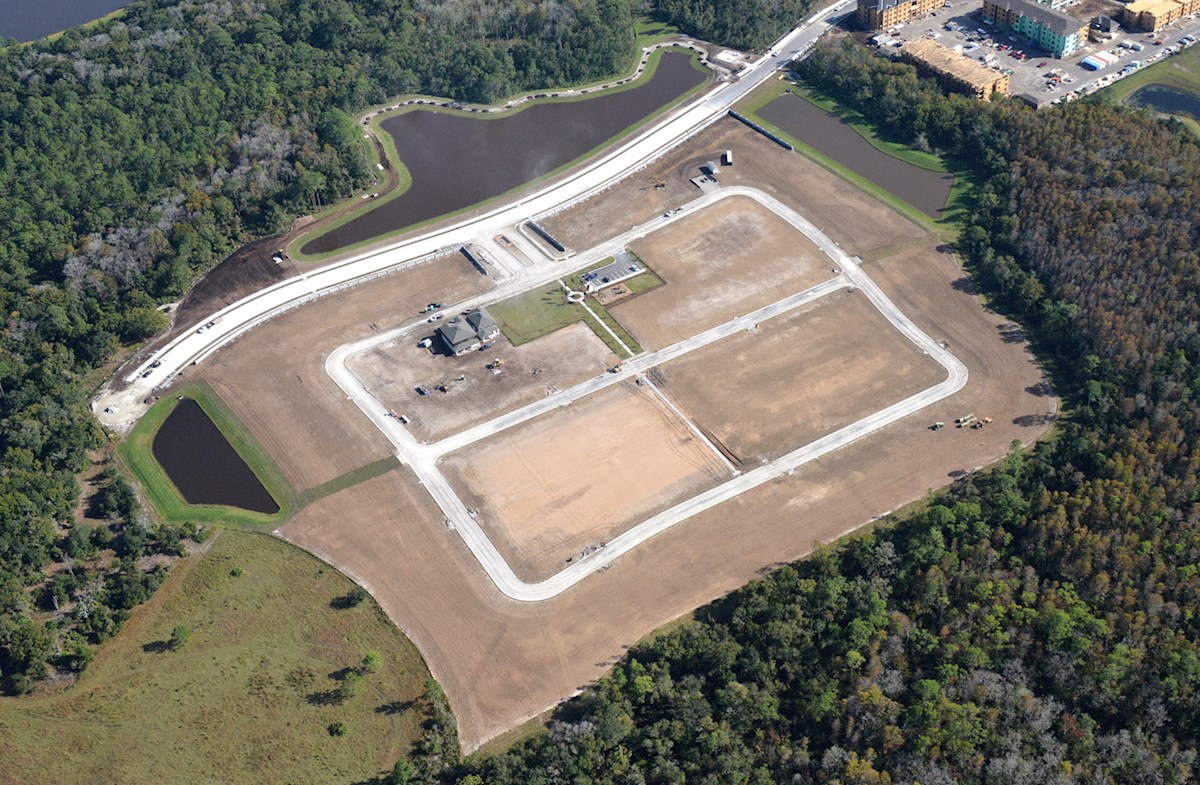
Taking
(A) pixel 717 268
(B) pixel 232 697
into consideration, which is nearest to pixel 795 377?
(A) pixel 717 268

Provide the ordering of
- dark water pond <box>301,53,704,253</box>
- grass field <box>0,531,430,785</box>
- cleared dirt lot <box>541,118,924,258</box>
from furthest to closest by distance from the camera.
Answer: dark water pond <box>301,53,704,253</box> → cleared dirt lot <box>541,118,924,258</box> → grass field <box>0,531,430,785</box>

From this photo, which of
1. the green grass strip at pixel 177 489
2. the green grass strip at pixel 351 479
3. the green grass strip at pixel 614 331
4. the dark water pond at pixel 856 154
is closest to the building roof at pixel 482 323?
the green grass strip at pixel 614 331

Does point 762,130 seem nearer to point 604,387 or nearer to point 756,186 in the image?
point 756,186

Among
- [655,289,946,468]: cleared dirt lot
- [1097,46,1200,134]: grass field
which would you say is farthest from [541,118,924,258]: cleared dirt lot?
[1097,46,1200,134]: grass field

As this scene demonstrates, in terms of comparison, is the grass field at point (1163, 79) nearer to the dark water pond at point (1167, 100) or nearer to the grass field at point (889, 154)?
the dark water pond at point (1167, 100)

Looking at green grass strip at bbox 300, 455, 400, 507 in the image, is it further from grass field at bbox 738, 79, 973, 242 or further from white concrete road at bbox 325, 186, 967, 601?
grass field at bbox 738, 79, 973, 242

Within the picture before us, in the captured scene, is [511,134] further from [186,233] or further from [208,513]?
[208,513]

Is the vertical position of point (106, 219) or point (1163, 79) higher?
point (1163, 79)
